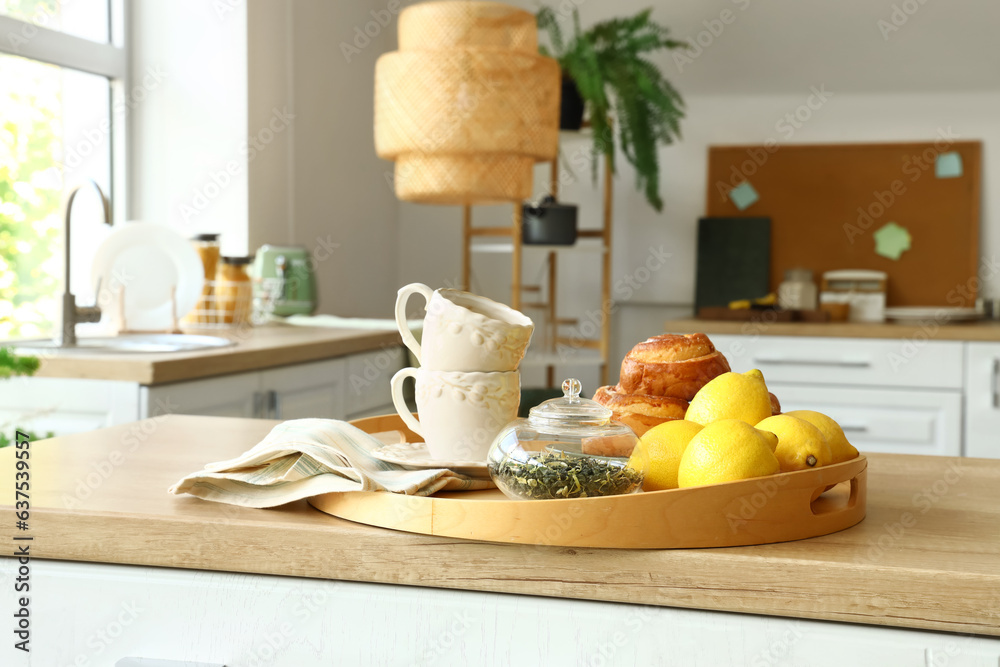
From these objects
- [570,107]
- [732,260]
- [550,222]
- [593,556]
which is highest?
[570,107]

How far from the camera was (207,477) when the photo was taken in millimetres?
680

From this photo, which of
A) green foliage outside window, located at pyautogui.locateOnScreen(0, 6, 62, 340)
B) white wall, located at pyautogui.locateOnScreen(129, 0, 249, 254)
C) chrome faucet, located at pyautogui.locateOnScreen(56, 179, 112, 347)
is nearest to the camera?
chrome faucet, located at pyautogui.locateOnScreen(56, 179, 112, 347)

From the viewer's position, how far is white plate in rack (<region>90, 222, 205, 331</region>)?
6.68 ft

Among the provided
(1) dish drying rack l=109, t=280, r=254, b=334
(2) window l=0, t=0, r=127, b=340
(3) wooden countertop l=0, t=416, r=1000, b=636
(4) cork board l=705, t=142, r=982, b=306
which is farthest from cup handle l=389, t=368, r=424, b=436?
(4) cork board l=705, t=142, r=982, b=306

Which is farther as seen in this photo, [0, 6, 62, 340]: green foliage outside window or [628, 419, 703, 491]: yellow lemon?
[0, 6, 62, 340]: green foliage outside window

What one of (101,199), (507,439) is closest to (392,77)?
(101,199)

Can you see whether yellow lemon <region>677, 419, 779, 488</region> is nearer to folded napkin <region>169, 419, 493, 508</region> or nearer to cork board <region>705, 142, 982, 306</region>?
folded napkin <region>169, 419, 493, 508</region>

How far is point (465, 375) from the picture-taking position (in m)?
0.70

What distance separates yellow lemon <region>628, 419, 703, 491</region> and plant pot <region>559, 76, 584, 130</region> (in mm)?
2428

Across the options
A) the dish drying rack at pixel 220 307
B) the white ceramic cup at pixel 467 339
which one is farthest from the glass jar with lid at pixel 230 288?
the white ceramic cup at pixel 467 339

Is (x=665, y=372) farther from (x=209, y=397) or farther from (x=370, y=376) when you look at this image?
(x=370, y=376)

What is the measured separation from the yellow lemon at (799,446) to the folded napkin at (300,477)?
0.70 feet

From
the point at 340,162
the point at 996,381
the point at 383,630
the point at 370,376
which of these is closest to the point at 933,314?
the point at 996,381

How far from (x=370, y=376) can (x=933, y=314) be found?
195cm
